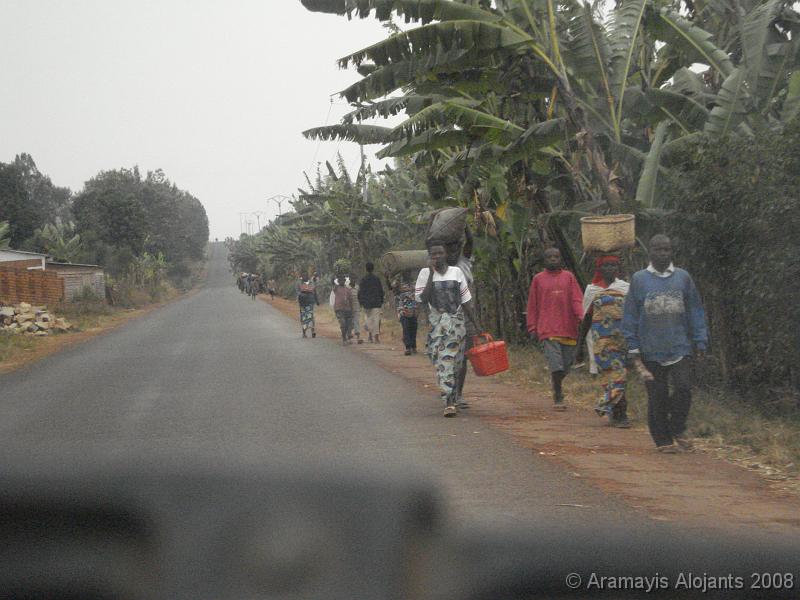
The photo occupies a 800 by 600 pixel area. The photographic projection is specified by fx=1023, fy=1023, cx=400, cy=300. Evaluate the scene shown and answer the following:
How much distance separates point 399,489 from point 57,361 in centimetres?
1902

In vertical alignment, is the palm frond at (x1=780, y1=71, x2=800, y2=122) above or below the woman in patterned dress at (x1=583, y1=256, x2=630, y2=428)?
above

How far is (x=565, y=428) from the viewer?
10.1 metres

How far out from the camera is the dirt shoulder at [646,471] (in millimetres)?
6258

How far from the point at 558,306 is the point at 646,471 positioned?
3578 millimetres

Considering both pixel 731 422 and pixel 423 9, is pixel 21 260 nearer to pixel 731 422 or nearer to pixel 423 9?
pixel 423 9

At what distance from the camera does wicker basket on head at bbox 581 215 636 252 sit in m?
10.1

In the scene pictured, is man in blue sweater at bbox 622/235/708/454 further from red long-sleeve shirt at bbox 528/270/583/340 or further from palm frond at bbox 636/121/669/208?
palm frond at bbox 636/121/669/208

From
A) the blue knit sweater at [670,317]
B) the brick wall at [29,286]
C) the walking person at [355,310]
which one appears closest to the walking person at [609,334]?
the blue knit sweater at [670,317]

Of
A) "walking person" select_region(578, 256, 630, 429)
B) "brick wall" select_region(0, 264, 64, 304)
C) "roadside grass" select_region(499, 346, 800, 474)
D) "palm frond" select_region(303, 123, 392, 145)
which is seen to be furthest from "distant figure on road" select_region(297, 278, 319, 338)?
"brick wall" select_region(0, 264, 64, 304)

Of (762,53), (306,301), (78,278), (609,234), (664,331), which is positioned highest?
(762,53)

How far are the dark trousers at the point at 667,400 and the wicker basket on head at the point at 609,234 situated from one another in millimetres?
1924

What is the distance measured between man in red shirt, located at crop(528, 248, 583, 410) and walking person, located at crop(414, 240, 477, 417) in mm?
835

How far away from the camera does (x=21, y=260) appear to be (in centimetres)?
4550

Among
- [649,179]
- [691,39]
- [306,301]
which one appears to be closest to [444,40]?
[649,179]
